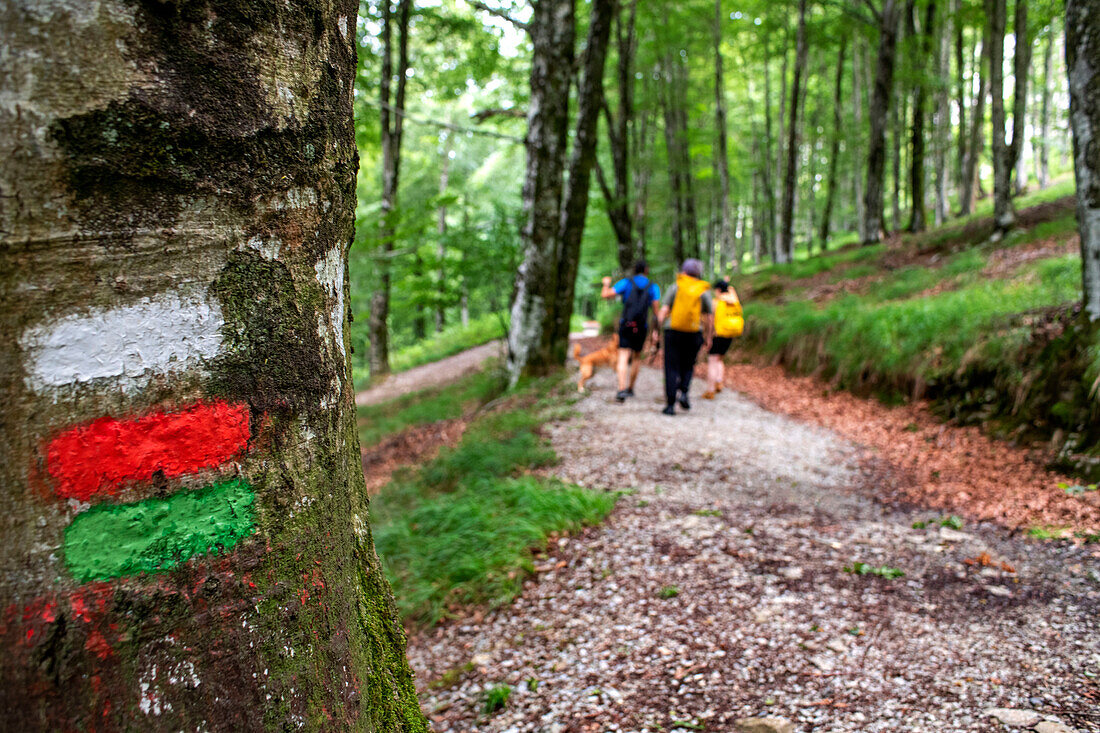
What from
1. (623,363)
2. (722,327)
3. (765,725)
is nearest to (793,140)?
(722,327)

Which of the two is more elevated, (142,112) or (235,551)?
(142,112)

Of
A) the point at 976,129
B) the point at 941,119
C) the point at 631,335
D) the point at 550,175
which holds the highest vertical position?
the point at 941,119

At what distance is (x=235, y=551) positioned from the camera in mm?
987

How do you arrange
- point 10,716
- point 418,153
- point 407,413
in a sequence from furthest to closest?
point 418,153, point 407,413, point 10,716

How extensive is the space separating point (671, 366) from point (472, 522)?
169 inches

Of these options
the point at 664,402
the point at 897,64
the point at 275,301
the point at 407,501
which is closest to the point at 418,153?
the point at 897,64

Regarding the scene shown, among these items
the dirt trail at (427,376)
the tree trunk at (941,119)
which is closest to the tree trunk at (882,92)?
the tree trunk at (941,119)

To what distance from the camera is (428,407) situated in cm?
1138

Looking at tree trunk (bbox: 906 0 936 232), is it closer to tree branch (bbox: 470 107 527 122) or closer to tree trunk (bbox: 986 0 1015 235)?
tree trunk (bbox: 986 0 1015 235)

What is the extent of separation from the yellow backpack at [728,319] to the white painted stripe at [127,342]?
29.5 feet

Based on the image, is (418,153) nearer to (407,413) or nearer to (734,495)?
(407,413)

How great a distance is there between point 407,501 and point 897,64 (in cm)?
1886

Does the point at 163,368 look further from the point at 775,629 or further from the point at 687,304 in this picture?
the point at 687,304

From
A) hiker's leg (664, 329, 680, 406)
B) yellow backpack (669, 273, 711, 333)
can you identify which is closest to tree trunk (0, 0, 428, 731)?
yellow backpack (669, 273, 711, 333)
